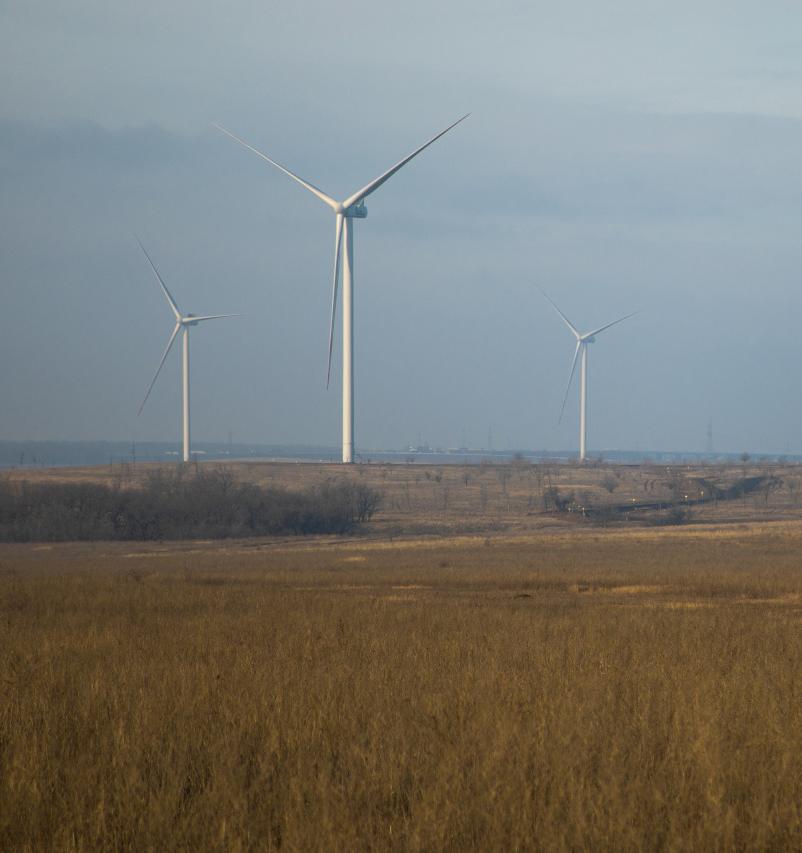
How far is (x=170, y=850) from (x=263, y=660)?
23.4ft

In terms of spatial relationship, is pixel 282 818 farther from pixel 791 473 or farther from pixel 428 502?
pixel 791 473

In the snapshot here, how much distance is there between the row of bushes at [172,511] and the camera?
68375mm

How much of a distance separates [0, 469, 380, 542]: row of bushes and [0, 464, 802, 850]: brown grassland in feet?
145

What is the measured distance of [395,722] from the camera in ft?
34.3

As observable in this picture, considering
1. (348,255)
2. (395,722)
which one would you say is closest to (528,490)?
(348,255)

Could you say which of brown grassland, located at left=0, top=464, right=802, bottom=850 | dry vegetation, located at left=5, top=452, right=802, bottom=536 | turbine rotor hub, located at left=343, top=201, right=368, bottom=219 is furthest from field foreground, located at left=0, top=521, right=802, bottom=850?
turbine rotor hub, located at left=343, top=201, right=368, bottom=219

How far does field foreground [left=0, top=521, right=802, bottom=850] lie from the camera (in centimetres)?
761

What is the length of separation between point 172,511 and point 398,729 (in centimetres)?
6454

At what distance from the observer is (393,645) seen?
1588 centimetres

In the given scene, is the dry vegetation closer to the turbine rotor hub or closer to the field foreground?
the turbine rotor hub

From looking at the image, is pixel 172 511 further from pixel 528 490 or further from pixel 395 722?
pixel 395 722

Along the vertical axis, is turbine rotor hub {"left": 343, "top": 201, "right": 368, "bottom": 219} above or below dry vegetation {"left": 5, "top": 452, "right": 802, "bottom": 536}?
above

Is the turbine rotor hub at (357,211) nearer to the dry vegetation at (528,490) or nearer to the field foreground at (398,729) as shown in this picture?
the dry vegetation at (528,490)

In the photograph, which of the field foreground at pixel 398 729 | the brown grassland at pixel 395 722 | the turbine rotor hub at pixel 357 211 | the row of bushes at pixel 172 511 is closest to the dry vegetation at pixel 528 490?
the row of bushes at pixel 172 511
